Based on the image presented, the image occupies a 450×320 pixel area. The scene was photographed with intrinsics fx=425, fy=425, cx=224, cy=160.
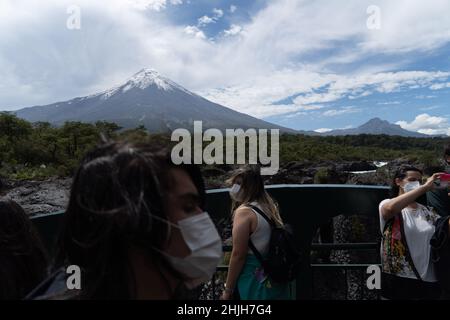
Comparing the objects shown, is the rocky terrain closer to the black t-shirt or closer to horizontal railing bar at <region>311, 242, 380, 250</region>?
horizontal railing bar at <region>311, 242, 380, 250</region>

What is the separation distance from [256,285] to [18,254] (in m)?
1.35

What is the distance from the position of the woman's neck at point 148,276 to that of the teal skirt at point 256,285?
1.44 meters

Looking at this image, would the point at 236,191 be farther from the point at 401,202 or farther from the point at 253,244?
the point at 401,202

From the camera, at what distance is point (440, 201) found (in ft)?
9.09

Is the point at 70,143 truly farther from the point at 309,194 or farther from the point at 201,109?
the point at 201,109

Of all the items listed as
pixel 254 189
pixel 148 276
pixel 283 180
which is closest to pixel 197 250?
pixel 148 276

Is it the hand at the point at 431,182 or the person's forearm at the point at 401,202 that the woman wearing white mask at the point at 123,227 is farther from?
the hand at the point at 431,182

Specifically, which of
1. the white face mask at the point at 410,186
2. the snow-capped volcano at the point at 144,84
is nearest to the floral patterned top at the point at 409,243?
the white face mask at the point at 410,186

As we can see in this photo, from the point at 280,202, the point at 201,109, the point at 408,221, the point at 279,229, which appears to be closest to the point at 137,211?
the point at 279,229

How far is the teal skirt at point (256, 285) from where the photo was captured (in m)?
2.55

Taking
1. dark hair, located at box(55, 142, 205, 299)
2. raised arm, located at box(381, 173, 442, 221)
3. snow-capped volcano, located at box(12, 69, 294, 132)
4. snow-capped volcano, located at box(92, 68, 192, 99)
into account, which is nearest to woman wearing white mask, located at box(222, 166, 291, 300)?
raised arm, located at box(381, 173, 442, 221)

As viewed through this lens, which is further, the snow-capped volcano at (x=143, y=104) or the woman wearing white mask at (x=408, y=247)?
the snow-capped volcano at (x=143, y=104)
